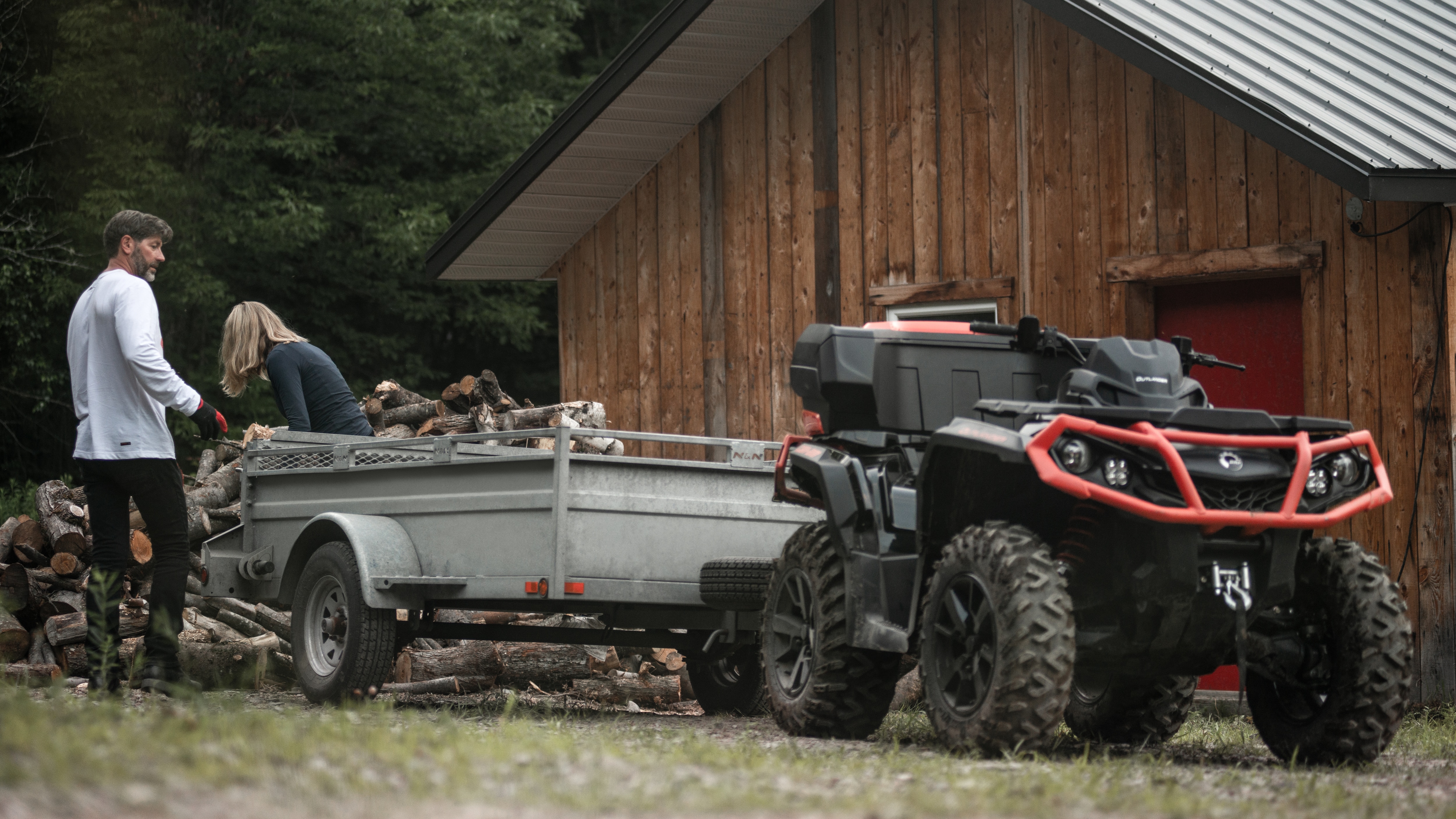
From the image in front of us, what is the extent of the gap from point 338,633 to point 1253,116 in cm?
559

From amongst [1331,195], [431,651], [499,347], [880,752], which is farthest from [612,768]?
[499,347]

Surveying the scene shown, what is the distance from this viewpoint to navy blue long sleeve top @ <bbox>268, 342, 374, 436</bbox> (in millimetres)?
8648

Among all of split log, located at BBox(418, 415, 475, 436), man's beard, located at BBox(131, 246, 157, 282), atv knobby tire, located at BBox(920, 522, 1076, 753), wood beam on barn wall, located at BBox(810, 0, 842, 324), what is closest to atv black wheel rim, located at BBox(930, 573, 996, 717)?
atv knobby tire, located at BBox(920, 522, 1076, 753)

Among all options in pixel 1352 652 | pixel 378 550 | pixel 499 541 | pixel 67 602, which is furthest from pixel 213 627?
pixel 1352 652

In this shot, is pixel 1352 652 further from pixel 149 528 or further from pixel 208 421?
pixel 149 528

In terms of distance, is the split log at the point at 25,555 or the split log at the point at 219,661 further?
the split log at the point at 25,555

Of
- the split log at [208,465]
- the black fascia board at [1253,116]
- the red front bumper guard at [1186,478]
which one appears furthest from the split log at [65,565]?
the red front bumper guard at [1186,478]

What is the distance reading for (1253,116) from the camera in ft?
28.4

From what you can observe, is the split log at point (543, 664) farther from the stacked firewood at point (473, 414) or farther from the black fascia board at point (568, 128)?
the black fascia board at point (568, 128)

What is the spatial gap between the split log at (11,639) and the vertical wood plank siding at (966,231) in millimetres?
5329

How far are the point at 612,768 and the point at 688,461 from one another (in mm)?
2862

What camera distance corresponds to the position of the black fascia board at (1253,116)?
8047mm

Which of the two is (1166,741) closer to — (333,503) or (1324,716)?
(1324,716)

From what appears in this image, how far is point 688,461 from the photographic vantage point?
728 cm
